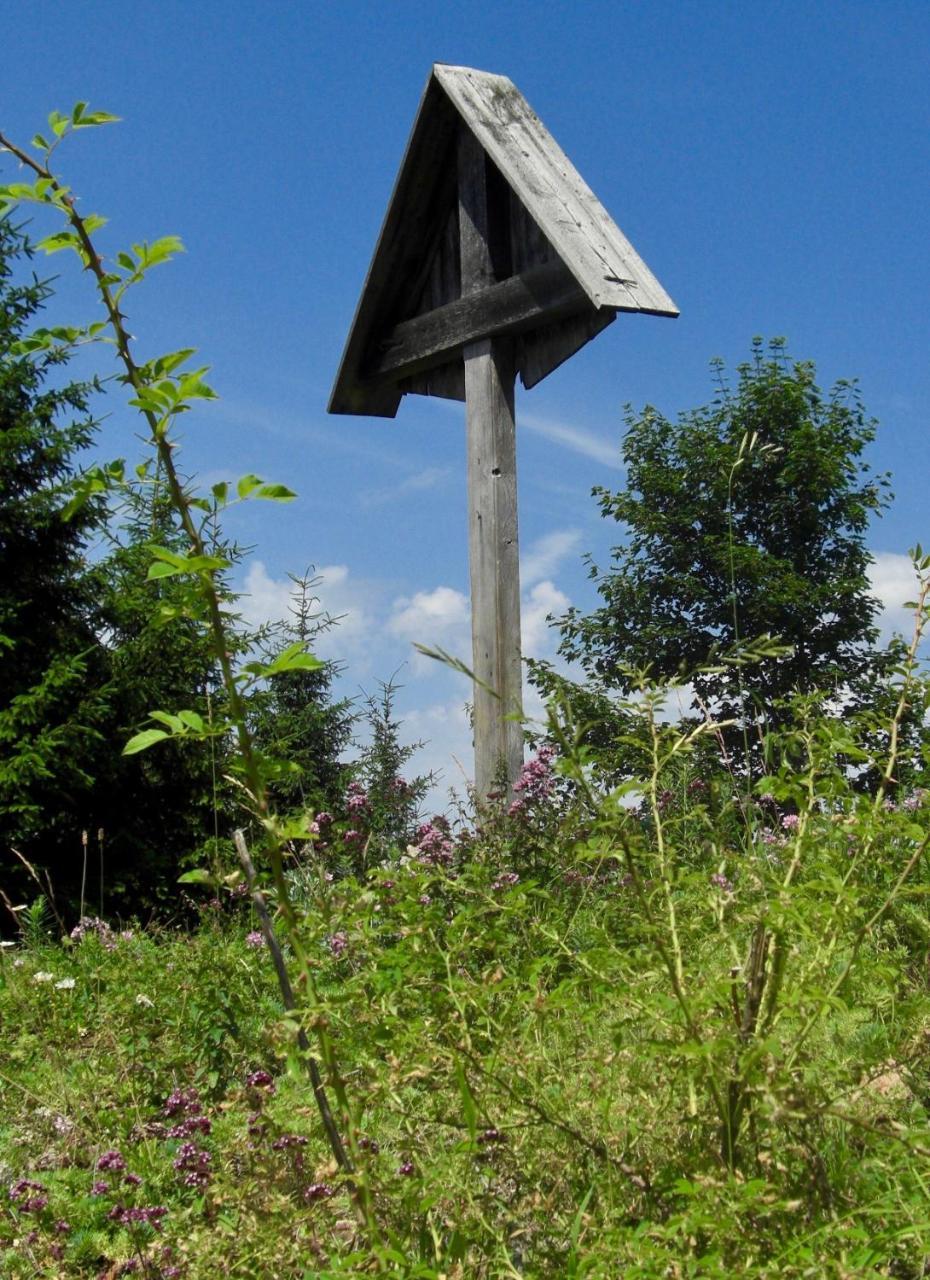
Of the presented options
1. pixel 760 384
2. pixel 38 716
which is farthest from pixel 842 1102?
pixel 760 384

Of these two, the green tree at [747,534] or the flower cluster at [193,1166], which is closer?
the flower cluster at [193,1166]

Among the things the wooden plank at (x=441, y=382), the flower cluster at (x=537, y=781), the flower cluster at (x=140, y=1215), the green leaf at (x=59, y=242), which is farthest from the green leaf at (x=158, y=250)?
the wooden plank at (x=441, y=382)

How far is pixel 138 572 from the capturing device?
8094 mm

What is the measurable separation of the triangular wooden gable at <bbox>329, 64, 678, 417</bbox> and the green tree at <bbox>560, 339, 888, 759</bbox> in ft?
36.1

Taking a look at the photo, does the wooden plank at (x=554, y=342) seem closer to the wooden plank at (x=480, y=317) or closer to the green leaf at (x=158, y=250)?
the wooden plank at (x=480, y=317)

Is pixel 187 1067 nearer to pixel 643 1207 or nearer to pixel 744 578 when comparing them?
pixel 643 1207

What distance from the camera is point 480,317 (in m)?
6.45

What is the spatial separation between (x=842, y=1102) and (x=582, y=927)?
258cm

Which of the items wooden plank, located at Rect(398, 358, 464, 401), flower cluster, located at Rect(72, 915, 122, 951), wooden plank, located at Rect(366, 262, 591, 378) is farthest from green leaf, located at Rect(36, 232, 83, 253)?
wooden plank, located at Rect(398, 358, 464, 401)

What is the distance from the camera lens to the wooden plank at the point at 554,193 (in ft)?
19.1

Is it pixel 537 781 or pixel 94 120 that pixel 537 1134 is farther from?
pixel 537 781

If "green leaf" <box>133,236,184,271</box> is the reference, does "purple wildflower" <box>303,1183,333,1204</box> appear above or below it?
below

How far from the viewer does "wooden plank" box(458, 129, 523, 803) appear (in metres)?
6.16

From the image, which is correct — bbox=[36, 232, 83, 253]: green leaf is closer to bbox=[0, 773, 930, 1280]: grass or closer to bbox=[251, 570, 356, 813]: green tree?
bbox=[0, 773, 930, 1280]: grass
